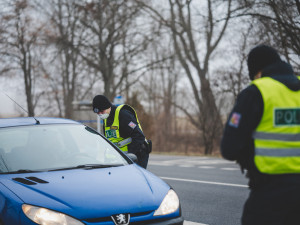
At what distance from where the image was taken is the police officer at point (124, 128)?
585 centimetres

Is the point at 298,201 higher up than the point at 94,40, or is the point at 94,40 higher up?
the point at 94,40

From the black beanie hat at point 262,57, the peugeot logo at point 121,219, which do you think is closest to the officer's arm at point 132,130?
the peugeot logo at point 121,219

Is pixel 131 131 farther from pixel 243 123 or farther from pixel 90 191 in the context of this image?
pixel 243 123

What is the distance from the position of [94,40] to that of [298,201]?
2754cm

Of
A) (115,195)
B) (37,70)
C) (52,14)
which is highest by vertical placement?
(52,14)

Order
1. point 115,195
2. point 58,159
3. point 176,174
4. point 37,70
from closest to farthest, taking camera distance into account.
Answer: point 115,195 → point 58,159 → point 176,174 → point 37,70

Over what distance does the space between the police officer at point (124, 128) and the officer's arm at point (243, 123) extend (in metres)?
3.14

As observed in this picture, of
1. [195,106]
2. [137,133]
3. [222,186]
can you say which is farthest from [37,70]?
[137,133]

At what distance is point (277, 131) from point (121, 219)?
1.57 m

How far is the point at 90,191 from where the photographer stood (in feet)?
12.9

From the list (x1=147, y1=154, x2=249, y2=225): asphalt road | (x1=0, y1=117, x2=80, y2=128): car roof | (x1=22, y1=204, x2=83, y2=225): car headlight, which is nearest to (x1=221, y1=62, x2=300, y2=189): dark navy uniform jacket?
(x1=22, y1=204, x2=83, y2=225): car headlight

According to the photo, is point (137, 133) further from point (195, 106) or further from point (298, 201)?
point (195, 106)

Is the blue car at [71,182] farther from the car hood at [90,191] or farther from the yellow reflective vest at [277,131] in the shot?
the yellow reflective vest at [277,131]

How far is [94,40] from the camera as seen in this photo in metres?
29.3
